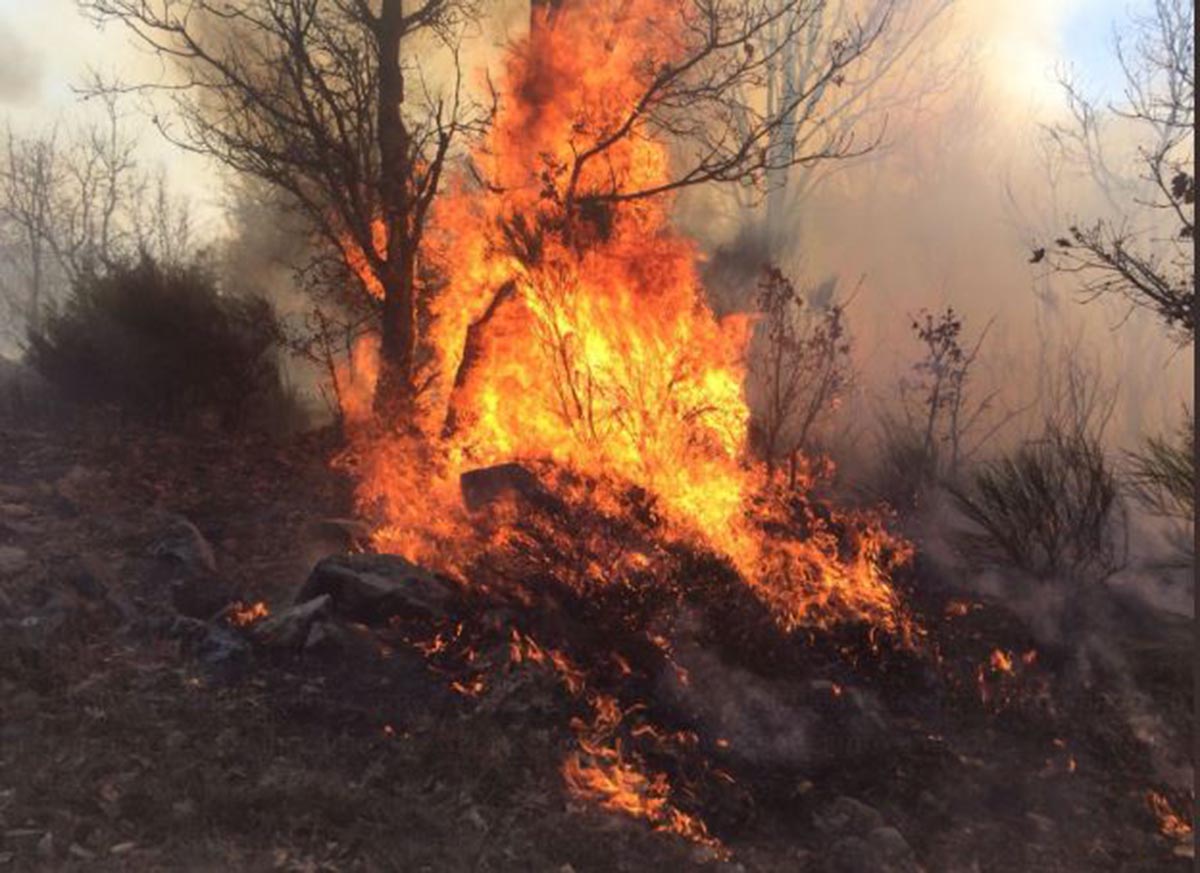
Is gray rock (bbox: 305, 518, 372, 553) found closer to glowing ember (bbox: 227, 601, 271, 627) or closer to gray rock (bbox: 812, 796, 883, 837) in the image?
glowing ember (bbox: 227, 601, 271, 627)

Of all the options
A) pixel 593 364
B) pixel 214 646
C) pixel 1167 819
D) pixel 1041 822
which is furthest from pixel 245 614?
pixel 1167 819

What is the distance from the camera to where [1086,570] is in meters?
8.03

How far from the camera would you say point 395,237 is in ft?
33.7

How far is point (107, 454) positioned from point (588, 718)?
628 centimetres

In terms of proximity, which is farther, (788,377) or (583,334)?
(788,377)

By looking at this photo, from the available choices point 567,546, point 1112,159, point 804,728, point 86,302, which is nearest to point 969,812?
point 804,728

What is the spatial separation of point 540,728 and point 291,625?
1.66m

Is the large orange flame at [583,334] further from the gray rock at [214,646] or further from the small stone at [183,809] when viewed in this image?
the small stone at [183,809]

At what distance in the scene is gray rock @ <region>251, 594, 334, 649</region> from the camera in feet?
19.5

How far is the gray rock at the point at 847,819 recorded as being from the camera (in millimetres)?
4926

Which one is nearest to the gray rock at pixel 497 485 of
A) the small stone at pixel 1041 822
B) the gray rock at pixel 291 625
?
the gray rock at pixel 291 625

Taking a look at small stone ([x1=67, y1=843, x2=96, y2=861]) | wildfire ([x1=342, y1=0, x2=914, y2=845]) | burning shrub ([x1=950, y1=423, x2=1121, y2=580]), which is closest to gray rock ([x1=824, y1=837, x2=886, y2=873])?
wildfire ([x1=342, y1=0, x2=914, y2=845])

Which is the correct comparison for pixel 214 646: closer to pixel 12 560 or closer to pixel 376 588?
pixel 376 588

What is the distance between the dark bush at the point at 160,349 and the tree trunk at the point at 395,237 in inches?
75.9
